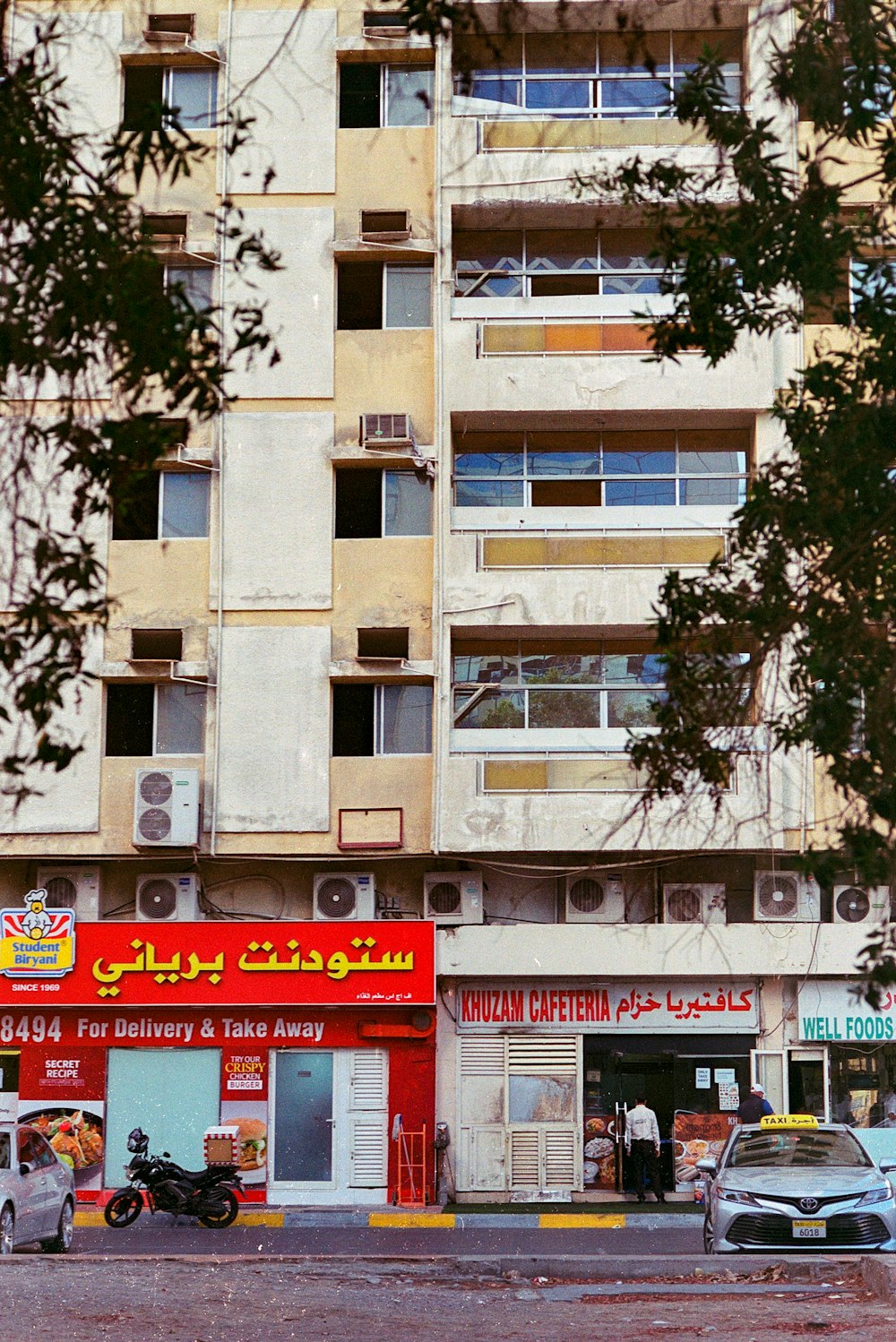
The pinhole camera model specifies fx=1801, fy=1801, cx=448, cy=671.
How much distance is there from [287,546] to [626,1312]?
52.5 ft

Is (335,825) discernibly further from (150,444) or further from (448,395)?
(150,444)

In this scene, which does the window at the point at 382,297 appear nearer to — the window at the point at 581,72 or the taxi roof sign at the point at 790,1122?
the window at the point at 581,72

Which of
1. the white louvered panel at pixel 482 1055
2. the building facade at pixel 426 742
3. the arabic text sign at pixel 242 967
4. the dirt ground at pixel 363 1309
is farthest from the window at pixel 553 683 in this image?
the dirt ground at pixel 363 1309

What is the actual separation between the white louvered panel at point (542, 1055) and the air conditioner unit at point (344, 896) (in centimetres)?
282

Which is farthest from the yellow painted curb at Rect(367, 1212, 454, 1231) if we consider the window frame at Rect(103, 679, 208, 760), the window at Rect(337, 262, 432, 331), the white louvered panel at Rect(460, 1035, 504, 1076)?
Result: the window at Rect(337, 262, 432, 331)

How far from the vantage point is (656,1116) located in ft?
84.7

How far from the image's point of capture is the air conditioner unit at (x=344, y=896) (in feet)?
85.6

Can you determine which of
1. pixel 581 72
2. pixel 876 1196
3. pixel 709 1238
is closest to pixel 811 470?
pixel 876 1196

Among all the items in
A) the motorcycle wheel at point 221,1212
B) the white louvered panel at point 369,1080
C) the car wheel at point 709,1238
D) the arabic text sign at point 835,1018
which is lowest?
the motorcycle wheel at point 221,1212

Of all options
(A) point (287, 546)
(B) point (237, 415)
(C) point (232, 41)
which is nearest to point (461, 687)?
(A) point (287, 546)

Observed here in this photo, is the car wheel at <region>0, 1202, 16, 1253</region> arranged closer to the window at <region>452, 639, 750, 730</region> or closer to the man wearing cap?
the man wearing cap

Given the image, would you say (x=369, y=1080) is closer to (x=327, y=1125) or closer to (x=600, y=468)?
(x=327, y=1125)

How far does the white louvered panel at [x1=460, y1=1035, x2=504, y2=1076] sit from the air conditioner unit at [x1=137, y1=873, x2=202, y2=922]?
14.2ft

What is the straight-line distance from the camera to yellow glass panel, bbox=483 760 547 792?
25.2 m
